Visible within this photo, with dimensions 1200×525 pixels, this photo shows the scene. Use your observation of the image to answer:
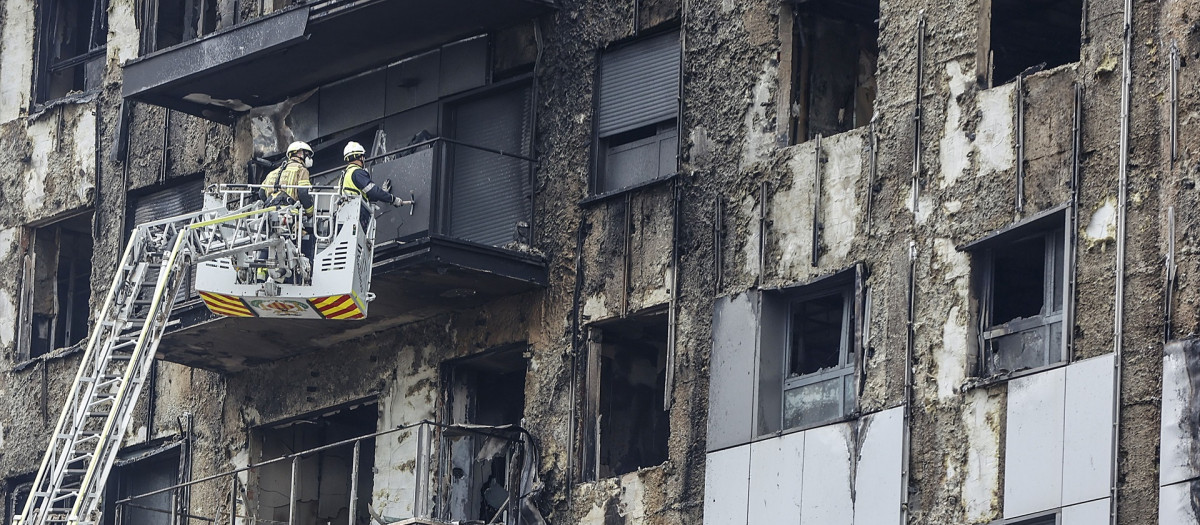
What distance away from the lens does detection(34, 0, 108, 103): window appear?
32.6m

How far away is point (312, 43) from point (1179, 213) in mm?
10818

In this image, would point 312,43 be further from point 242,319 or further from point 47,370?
point 47,370

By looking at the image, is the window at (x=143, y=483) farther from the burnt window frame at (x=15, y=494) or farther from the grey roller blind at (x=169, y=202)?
the grey roller blind at (x=169, y=202)

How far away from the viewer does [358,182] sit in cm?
2433

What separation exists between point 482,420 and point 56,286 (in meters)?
8.46

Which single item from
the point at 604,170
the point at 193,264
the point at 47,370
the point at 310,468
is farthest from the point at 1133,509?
the point at 47,370

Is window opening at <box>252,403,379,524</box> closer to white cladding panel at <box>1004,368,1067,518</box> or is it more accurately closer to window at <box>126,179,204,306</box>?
window at <box>126,179,204,306</box>

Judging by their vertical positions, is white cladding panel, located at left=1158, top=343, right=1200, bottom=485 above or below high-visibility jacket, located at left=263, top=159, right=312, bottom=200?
below

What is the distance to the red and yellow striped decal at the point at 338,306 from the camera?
23766mm

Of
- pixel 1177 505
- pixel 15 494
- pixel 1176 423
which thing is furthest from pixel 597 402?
pixel 15 494

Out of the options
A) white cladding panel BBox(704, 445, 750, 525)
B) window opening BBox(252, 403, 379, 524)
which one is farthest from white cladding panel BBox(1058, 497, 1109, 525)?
window opening BBox(252, 403, 379, 524)

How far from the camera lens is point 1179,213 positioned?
1869 centimetres

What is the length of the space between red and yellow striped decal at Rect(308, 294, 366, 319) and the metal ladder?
61 cm

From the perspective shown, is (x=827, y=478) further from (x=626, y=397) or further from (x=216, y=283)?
(x=216, y=283)
